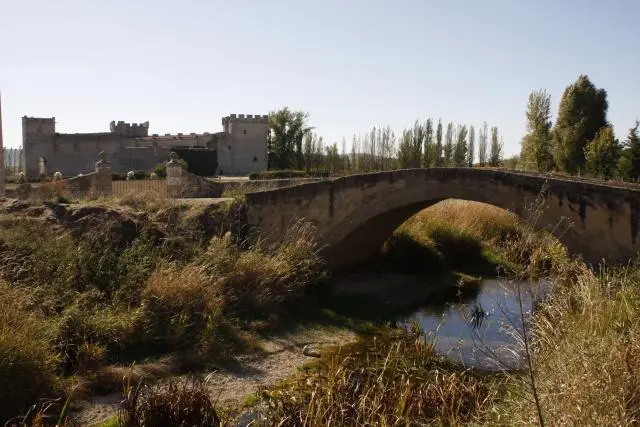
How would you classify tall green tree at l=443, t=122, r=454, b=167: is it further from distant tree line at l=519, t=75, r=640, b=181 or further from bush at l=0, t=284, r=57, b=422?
bush at l=0, t=284, r=57, b=422

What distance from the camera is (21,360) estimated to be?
788cm

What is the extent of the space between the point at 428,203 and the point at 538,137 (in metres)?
17.9

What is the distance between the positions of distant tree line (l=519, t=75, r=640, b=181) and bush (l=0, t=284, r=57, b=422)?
1902cm

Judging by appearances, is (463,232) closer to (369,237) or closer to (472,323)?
(369,237)

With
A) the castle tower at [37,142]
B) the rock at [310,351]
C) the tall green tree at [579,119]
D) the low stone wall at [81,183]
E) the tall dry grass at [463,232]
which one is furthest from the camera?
the castle tower at [37,142]

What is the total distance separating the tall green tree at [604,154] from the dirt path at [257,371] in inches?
654

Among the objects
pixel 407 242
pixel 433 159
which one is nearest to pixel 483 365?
pixel 407 242

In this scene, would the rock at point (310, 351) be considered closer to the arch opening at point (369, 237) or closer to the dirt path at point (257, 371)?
the dirt path at point (257, 371)

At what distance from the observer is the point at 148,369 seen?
31.4 ft

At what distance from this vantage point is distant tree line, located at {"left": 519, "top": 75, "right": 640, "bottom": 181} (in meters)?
23.1

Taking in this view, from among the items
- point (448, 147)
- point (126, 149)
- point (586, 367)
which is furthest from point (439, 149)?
point (586, 367)

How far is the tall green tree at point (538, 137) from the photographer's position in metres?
30.4

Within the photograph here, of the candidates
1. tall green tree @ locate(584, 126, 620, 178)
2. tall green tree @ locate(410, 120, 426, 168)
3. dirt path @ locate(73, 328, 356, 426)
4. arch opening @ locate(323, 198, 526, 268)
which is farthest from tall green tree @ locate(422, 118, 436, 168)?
dirt path @ locate(73, 328, 356, 426)

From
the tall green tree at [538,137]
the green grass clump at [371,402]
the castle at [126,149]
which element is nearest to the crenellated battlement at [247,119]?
the castle at [126,149]
